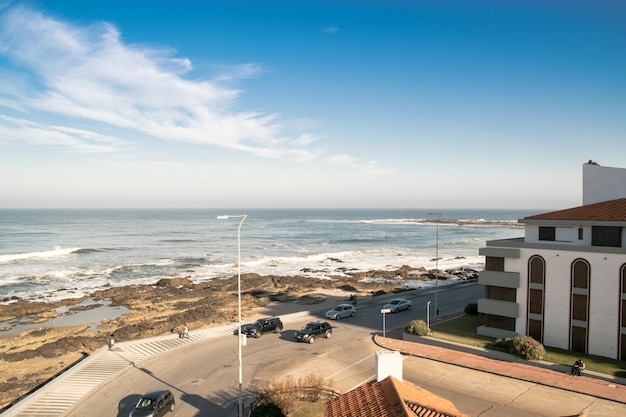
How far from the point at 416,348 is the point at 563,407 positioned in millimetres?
10918

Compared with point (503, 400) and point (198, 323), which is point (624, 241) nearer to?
point (503, 400)

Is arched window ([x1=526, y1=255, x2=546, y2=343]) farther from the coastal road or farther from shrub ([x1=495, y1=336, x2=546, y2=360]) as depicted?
the coastal road

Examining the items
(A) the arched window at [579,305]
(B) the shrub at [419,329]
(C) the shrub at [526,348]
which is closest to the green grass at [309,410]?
(B) the shrub at [419,329]

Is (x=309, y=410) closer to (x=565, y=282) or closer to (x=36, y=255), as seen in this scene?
(x=565, y=282)

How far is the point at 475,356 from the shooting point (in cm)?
2980

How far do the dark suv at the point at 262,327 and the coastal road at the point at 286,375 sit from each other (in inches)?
22.9

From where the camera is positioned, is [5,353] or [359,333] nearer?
[5,353]

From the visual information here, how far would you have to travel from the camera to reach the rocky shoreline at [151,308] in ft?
104

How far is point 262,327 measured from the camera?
117ft

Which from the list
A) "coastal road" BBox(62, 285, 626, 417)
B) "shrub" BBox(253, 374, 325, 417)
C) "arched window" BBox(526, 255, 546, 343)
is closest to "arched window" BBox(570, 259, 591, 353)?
"arched window" BBox(526, 255, 546, 343)

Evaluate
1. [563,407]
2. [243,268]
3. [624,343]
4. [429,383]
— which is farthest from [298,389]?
[243,268]

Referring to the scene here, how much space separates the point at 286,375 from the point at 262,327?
9244 mm

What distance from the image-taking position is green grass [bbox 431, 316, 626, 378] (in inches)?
1033

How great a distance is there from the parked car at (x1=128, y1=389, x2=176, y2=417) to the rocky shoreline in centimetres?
952
